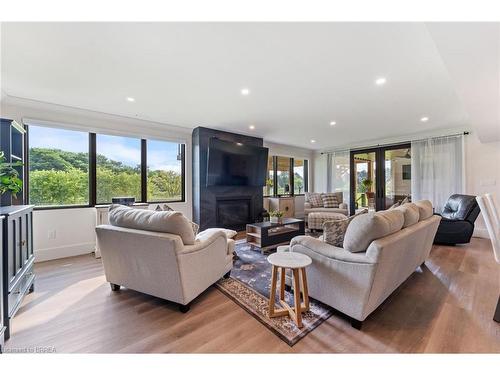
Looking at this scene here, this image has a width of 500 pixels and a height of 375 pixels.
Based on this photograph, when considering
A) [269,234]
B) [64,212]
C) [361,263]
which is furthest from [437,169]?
[64,212]

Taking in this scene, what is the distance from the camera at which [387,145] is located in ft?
18.6

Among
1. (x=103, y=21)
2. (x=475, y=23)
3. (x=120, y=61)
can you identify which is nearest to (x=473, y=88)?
(x=475, y=23)

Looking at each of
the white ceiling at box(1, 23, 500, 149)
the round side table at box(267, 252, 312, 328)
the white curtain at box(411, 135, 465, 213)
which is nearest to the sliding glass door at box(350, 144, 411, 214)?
the white curtain at box(411, 135, 465, 213)

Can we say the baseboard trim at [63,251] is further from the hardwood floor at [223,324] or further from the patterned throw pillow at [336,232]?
the patterned throw pillow at [336,232]

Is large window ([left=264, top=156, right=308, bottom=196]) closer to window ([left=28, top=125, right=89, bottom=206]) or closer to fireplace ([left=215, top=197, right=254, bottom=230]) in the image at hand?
fireplace ([left=215, top=197, right=254, bottom=230])

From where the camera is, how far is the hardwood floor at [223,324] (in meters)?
1.46

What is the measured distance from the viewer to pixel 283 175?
266 inches

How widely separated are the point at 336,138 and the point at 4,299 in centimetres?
614

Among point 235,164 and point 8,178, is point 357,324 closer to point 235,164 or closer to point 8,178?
point 8,178

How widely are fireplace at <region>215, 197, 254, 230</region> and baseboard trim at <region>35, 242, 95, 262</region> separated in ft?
7.67

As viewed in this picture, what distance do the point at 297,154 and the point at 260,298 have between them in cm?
552

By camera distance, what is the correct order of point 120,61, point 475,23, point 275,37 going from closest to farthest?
point 475,23
point 275,37
point 120,61

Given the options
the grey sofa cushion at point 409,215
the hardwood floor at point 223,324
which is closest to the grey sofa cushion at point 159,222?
the hardwood floor at point 223,324

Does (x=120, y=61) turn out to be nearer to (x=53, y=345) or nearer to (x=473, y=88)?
(x=53, y=345)
